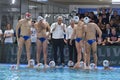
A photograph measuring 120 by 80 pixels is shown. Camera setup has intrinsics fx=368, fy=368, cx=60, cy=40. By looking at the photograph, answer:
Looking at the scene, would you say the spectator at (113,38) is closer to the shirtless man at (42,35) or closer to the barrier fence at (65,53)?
the barrier fence at (65,53)

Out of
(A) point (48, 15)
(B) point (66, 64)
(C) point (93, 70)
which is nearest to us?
(C) point (93, 70)

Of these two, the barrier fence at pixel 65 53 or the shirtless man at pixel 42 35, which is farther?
the barrier fence at pixel 65 53

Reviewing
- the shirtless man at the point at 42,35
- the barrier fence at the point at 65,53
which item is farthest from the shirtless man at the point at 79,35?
the barrier fence at the point at 65,53

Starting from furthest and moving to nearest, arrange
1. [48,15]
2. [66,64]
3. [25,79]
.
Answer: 1. [48,15]
2. [66,64]
3. [25,79]

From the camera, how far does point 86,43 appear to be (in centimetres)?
1262

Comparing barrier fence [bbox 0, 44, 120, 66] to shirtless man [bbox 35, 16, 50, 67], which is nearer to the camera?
shirtless man [bbox 35, 16, 50, 67]

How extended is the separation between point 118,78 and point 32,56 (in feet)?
19.9

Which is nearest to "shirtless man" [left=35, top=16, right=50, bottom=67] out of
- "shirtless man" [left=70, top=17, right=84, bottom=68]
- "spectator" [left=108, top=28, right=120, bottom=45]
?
"shirtless man" [left=70, top=17, right=84, bottom=68]

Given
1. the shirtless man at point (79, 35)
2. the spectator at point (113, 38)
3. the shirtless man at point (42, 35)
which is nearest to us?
the shirtless man at point (79, 35)

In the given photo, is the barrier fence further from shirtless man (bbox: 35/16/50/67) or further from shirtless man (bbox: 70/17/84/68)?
shirtless man (bbox: 70/17/84/68)

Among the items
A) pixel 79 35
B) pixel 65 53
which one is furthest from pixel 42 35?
pixel 65 53

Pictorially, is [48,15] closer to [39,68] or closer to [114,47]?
[114,47]

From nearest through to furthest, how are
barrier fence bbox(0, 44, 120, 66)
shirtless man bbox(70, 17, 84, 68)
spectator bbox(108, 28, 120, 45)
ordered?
Answer: shirtless man bbox(70, 17, 84, 68) → spectator bbox(108, 28, 120, 45) → barrier fence bbox(0, 44, 120, 66)

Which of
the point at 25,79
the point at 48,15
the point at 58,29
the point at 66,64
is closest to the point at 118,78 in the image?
the point at 25,79
